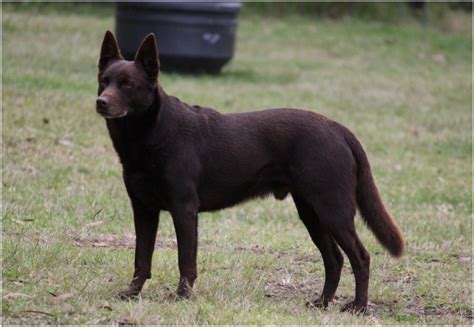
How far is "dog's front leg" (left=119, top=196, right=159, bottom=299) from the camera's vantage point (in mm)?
5410

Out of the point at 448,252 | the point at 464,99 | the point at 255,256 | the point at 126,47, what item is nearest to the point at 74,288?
the point at 255,256

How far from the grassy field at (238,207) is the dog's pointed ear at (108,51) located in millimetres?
1259

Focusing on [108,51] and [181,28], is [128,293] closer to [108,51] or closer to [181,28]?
[108,51]

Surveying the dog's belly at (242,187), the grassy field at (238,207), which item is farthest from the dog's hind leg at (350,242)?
the dog's belly at (242,187)

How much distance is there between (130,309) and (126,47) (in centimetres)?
971

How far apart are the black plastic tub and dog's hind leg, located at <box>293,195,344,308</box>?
8600 mm

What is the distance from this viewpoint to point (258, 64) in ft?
54.3

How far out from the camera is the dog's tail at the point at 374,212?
563 centimetres

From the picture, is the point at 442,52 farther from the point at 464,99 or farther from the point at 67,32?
the point at 67,32

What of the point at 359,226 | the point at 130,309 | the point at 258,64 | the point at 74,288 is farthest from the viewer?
the point at 258,64

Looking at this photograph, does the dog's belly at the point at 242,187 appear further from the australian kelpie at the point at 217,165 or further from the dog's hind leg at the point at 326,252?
the dog's hind leg at the point at 326,252

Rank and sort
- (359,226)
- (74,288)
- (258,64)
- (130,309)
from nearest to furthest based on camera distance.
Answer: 1. (130,309)
2. (74,288)
3. (359,226)
4. (258,64)

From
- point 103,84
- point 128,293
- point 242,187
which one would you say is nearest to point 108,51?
point 103,84

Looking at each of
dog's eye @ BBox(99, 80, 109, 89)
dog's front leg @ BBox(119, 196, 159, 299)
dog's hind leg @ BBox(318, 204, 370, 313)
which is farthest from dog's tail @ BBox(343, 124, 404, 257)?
dog's eye @ BBox(99, 80, 109, 89)
